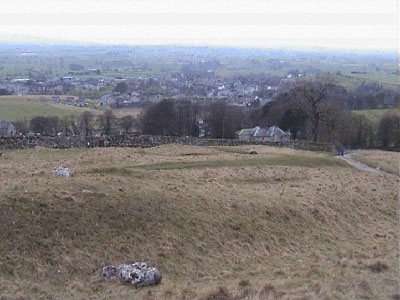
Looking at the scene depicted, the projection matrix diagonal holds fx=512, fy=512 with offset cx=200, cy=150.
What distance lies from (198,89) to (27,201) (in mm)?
132707

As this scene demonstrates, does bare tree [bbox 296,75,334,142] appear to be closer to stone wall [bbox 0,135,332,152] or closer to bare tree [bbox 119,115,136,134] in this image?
stone wall [bbox 0,135,332,152]

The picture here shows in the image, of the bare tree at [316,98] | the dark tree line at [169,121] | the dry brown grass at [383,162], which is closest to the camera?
the dry brown grass at [383,162]

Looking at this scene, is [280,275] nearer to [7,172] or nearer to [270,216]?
[270,216]

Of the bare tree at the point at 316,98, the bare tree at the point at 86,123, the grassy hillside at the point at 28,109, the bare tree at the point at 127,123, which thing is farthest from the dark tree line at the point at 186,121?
the grassy hillside at the point at 28,109

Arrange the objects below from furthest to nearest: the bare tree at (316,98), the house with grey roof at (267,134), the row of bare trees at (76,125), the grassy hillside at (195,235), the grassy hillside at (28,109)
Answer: the grassy hillside at (28,109) < the row of bare trees at (76,125) < the house with grey roof at (267,134) < the bare tree at (316,98) < the grassy hillside at (195,235)

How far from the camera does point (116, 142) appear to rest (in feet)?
151

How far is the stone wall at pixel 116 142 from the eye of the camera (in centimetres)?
4222

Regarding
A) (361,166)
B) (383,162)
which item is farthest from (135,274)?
(383,162)

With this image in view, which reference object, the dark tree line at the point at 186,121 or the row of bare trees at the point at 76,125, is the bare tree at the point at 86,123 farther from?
the dark tree line at the point at 186,121

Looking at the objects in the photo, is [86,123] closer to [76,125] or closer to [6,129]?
[76,125]

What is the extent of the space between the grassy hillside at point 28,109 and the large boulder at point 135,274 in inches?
2923

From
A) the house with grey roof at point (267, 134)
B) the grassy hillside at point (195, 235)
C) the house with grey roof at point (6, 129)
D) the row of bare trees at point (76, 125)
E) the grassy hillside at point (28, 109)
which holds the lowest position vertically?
the grassy hillside at point (28, 109)

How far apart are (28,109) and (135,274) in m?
89.6

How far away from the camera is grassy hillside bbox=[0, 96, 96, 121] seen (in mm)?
88625
